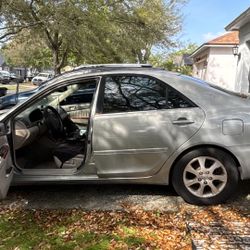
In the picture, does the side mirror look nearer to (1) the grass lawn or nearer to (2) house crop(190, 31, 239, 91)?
(1) the grass lawn

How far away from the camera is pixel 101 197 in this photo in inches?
194

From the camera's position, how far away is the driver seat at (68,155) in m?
4.89

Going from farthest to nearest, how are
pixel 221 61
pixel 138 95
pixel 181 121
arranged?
pixel 221 61 → pixel 138 95 → pixel 181 121

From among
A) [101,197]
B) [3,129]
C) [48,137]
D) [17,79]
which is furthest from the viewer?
[17,79]

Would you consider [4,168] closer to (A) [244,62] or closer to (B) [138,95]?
(B) [138,95]

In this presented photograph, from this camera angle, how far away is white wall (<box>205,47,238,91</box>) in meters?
24.2

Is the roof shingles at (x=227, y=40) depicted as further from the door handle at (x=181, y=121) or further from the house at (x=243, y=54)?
the door handle at (x=181, y=121)

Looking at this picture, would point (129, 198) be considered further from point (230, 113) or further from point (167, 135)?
point (230, 113)

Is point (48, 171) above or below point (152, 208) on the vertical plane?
above

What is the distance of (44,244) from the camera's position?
12.2 ft

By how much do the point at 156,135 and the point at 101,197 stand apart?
3.44 ft

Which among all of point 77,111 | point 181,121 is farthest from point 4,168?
point 77,111

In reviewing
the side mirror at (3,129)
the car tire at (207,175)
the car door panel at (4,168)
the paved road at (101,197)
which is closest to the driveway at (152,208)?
the paved road at (101,197)

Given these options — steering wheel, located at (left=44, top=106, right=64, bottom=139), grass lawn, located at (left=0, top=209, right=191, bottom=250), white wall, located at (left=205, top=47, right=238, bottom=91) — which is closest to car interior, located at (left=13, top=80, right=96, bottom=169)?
steering wheel, located at (left=44, top=106, right=64, bottom=139)
